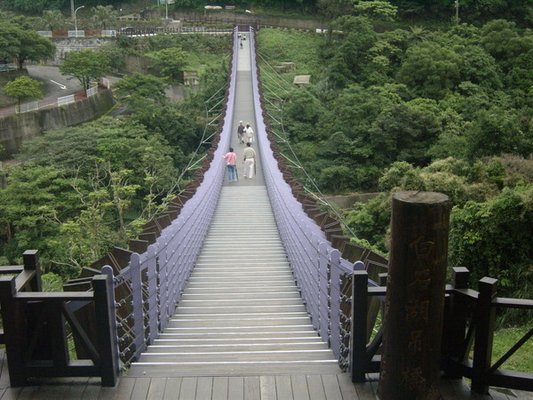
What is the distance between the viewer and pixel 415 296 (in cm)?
294

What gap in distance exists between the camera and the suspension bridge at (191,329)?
3.29 metres

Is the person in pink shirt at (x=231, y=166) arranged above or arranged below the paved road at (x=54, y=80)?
below

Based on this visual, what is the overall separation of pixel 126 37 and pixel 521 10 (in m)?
23.0

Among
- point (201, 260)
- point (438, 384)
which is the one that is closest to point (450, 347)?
point (438, 384)

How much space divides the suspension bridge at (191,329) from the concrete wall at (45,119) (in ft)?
69.3

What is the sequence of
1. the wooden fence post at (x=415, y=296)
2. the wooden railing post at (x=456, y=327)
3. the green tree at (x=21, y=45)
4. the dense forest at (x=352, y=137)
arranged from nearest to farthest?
the wooden fence post at (x=415, y=296) < the wooden railing post at (x=456, y=327) < the dense forest at (x=352, y=137) < the green tree at (x=21, y=45)

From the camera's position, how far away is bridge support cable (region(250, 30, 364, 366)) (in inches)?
149

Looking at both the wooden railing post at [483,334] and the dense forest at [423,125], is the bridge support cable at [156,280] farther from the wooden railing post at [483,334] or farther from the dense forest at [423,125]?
the dense forest at [423,125]

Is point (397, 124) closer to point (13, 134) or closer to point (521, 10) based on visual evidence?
point (13, 134)

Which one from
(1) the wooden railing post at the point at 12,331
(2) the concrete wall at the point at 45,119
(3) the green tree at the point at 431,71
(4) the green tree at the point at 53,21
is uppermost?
(4) the green tree at the point at 53,21

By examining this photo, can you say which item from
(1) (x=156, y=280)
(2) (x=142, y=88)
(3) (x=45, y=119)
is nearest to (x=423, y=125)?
(2) (x=142, y=88)

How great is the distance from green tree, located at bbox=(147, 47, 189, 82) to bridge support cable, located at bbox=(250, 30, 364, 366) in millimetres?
24663

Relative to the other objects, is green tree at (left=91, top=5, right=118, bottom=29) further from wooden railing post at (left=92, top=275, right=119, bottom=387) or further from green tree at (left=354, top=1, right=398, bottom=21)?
wooden railing post at (left=92, top=275, right=119, bottom=387)

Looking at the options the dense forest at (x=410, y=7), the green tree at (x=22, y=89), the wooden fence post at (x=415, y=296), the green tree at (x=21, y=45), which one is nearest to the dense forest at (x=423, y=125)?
the dense forest at (x=410, y=7)
